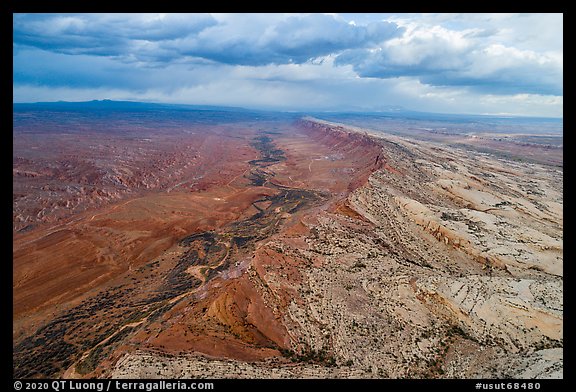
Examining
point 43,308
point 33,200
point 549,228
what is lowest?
point 43,308

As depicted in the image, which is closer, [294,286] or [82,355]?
[82,355]

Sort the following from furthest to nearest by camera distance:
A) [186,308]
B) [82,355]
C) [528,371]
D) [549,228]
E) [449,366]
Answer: [549,228] < [186,308] < [82,355] < [449,366] < [528,371]

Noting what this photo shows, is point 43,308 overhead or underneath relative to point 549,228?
underneath

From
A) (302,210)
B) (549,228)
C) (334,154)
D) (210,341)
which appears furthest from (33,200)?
(334,154)

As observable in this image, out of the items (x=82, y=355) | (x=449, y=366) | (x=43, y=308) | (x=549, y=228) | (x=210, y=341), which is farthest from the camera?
(x=549, y=228)

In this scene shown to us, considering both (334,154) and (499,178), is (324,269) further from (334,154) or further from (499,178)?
(334,154)

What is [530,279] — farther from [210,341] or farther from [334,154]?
[334,154]
